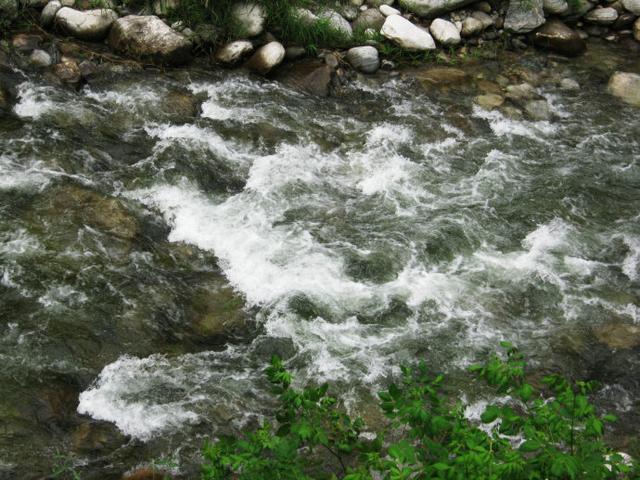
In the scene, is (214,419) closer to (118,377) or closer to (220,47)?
(118,377)

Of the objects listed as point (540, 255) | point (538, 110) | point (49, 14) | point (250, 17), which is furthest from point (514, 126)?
point (49, 14)

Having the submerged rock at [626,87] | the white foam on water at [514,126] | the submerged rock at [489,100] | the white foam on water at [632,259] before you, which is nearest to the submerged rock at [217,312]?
the white foam on water at [632,259]

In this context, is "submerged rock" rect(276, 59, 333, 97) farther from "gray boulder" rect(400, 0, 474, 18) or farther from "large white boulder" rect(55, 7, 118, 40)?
"large white boulder" rect(55, 7, 118, 40)

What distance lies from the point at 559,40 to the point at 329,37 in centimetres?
346

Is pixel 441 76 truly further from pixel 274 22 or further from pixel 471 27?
pixel 274 22

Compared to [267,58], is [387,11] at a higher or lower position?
higher

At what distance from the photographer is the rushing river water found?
4.61m

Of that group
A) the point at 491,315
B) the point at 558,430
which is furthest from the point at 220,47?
the point at 558,430

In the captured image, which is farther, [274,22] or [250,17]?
[274,22]

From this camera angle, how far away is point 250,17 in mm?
8516

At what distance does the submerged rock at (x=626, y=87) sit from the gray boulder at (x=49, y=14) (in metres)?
7.39

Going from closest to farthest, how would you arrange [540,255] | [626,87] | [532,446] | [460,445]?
[532,446] < [460,445] < [540,255] < [626,87]

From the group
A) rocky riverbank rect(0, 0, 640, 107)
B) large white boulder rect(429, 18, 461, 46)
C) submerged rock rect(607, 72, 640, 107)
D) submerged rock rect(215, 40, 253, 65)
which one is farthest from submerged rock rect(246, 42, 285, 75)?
submerged rock rect(607, 72, 640, 107)

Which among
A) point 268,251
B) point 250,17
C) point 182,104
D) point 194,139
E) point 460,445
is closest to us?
point 460,445
